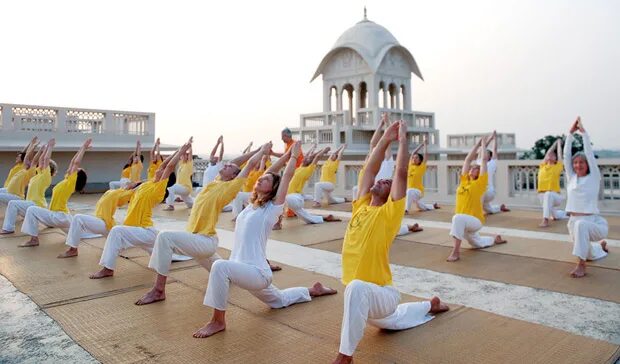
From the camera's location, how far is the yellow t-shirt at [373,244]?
330 centimetres

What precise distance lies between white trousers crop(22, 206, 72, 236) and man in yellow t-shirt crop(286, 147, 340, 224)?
4.40 metres

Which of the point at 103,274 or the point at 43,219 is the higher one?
the point at 43,219

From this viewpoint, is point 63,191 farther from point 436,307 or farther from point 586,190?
point 586,190

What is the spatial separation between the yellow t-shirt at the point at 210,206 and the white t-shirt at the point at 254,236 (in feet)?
2.30

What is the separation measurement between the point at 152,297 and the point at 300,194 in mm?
6173

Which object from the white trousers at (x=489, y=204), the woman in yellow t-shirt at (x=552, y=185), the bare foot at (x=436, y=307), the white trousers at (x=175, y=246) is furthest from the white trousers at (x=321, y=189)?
the bare foot at (x=436, y=307)

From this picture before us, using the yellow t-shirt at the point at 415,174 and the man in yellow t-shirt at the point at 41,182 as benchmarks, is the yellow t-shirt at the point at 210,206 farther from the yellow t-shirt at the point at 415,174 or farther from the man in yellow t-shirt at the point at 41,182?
the yellow t-shirt at the point at 415,174

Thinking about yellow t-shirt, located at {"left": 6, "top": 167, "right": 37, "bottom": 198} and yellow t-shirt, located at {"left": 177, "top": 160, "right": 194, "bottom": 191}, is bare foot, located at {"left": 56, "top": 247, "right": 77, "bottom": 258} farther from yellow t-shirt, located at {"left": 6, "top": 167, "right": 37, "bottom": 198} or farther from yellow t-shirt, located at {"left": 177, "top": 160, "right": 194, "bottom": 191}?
yellow t-shirt, located at {"left": 177, "top": 160, "right": 194, "bottom": 191}

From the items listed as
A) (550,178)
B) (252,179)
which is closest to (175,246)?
(252,179)

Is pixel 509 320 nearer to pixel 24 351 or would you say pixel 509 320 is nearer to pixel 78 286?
pixel 24 351

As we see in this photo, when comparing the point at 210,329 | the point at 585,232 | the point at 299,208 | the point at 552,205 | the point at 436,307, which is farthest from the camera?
the point at 299,208

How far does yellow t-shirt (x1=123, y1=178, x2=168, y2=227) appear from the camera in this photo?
570 cm

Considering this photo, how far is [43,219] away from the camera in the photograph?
7.70 m

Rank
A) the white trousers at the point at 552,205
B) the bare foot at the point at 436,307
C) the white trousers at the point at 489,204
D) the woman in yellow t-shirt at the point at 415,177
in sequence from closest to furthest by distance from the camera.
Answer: the bare foot at the point at 436,307 → the white trousers at the point at 552,205 → the white trousers at the point at 489,204 → the woman in yellow t-shirt at the point at 415,177
